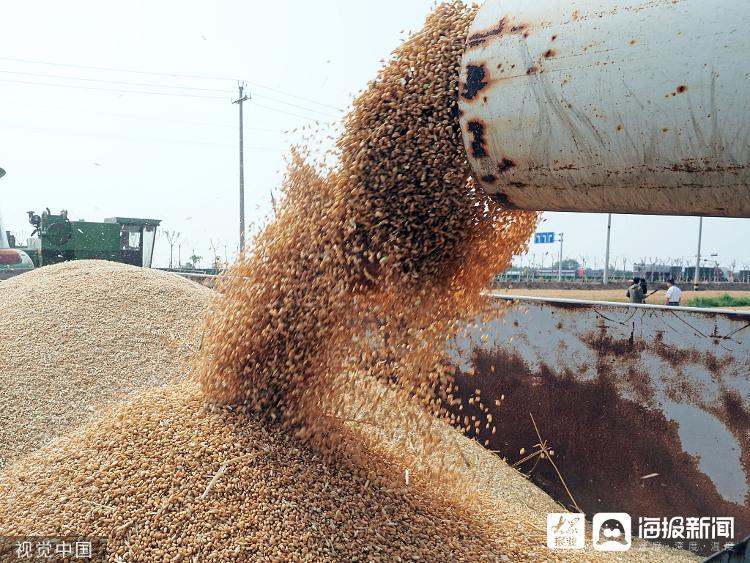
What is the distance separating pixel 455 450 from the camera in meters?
2.89

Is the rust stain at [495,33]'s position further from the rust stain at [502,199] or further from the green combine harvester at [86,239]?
the green combine harvester at [86,239]

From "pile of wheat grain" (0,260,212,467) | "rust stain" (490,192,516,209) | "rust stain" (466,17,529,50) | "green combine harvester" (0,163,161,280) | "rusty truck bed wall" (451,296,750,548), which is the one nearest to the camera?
"rust stain" (466,17,529,50)

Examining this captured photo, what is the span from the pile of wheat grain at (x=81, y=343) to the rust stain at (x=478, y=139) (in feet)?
6.96

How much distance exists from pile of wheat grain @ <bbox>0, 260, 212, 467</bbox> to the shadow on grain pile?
0.47 meters

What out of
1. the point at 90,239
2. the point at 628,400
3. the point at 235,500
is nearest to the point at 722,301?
the point at 90,239

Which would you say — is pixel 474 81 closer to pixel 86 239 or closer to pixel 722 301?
pixel 86 239

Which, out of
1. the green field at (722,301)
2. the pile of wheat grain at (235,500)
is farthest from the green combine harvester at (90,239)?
the green field at (722,301)

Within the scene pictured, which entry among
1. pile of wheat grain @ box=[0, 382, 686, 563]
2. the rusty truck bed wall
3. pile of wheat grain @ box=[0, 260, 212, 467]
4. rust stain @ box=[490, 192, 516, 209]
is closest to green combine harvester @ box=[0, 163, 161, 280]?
pile of wheat grain @ box=[0, 260, 212, 467]

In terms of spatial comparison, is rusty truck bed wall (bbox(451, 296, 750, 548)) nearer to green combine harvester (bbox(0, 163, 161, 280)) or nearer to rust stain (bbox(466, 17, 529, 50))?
rust stain (bbox(466, 17, 529, 50))

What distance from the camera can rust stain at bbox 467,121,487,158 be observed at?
1.71m

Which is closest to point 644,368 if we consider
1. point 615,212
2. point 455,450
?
point 455,450

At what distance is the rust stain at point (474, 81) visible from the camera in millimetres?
1674

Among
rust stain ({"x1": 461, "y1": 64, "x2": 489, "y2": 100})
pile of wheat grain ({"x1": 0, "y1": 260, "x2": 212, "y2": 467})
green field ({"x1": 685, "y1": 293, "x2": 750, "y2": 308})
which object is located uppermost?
rust stain ({"x1": 461, "y1": 64, "x2": 489, "y2": 100})

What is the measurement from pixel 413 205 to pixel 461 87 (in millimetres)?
405
